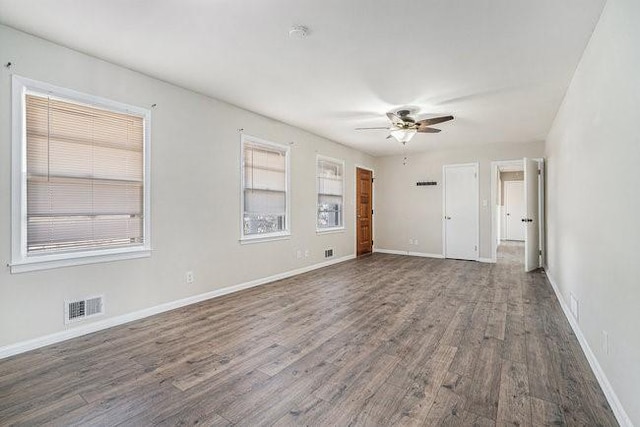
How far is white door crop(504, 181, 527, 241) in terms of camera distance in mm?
10695

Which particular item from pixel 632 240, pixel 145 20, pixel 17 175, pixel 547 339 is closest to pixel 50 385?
pixel 17 175

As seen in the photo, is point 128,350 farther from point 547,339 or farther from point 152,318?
point 547,339

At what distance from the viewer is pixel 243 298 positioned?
4.05 m

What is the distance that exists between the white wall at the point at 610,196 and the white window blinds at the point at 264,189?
3865 mm

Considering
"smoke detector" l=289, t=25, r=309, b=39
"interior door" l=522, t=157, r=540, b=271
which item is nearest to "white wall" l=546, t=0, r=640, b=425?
"smoke detector" l=289, t=25, r=309, b=39

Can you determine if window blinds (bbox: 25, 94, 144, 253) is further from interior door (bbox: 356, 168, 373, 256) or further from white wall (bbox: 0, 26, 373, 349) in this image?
interior door (bbox: 356, 168, 373, 256)

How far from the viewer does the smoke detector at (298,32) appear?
2460 millimetres

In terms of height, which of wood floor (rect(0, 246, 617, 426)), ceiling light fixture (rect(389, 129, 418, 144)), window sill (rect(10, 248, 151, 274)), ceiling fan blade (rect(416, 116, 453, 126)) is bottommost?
wood floor (rect(0, 246, 617, 426))

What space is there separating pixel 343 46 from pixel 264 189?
2.66m

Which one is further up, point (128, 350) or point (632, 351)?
point (632, 351)

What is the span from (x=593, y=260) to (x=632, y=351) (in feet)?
3.30

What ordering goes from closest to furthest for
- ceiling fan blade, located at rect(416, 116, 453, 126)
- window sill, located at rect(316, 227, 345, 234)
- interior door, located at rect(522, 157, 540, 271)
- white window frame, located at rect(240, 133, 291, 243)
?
ceiling fan blade, located at rect(416, 116, 453, 126) → white window frame, located at rect(240, 133, 291, 243) → interior door, located at rect(522, 157, 540, 271) → window sill, located at rect(316, 227, 345, 234)

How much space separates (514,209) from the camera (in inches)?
428

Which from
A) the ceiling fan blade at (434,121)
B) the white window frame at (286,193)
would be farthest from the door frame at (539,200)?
the white window frame at (286,193)
